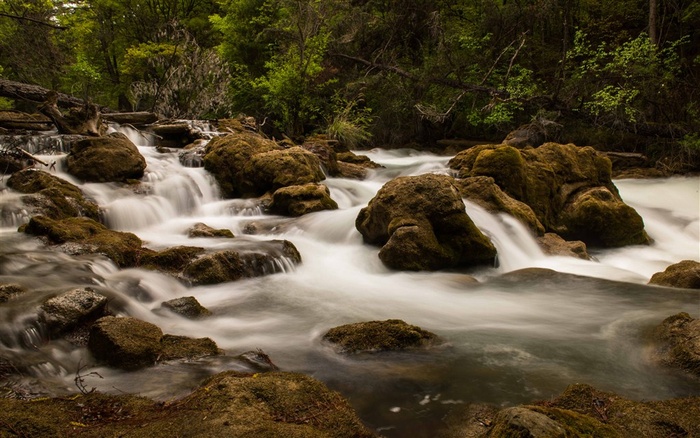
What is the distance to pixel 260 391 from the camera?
2.59 metres

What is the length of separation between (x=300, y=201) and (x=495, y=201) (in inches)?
165

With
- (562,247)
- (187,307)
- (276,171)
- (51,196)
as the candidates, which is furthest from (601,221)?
(51,196)

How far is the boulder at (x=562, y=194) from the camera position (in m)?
9.34

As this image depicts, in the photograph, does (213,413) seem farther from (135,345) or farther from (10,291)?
(10,291)

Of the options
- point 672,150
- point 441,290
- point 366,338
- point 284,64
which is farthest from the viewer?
point 284,64

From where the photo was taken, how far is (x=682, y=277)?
6023 mm

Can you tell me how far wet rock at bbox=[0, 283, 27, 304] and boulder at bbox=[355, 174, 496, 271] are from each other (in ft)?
15.5

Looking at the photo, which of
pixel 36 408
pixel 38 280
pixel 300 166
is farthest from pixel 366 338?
pixel 300 166

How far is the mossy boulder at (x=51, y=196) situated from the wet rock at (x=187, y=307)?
3955mm

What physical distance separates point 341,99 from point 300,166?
7.98 m

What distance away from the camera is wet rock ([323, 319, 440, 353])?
3.93m

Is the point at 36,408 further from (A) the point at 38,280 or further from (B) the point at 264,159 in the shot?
(B) the point at 264,159

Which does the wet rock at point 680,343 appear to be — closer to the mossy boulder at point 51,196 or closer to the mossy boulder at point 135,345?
the mossy boulder at point 135,345

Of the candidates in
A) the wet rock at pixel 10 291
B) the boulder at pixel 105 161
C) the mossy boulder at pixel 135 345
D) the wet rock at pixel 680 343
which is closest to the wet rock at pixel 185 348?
the mossy boulder at pixel 135 345
